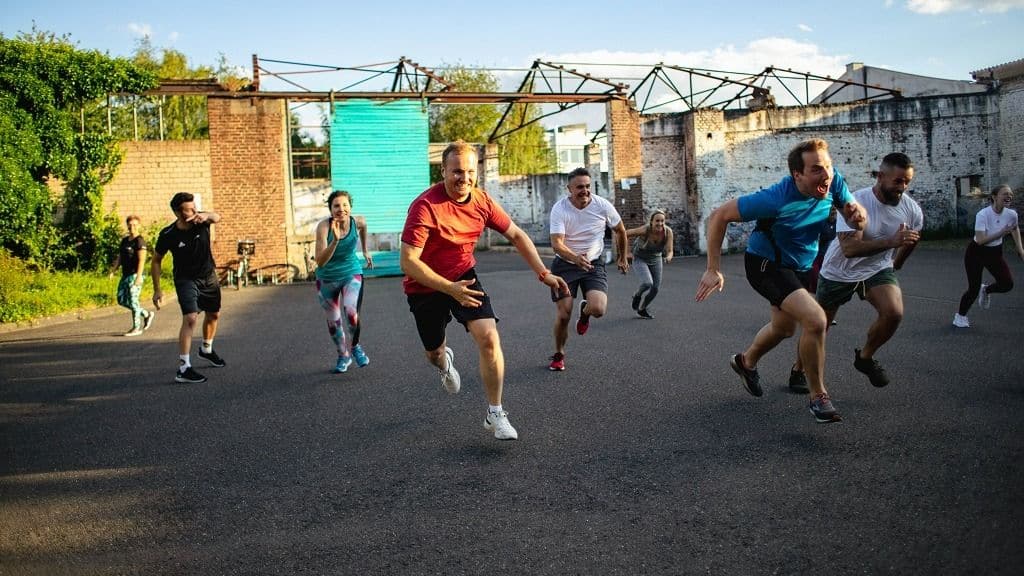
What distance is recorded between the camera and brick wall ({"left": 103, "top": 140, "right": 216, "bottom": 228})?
22.2 m

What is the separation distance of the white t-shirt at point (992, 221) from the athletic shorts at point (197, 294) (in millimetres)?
9047

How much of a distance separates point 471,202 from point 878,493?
3.17 meters

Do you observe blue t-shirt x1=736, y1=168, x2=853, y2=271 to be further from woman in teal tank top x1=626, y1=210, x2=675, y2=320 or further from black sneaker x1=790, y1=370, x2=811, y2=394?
woman in teal tank top x1=626, y1=210, x2=675, y2=320

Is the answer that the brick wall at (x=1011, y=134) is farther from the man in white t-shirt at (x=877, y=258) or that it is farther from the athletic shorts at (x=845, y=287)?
the athletic shorts at (x=845, y=287)

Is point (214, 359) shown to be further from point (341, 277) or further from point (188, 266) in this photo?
point (341, 277)

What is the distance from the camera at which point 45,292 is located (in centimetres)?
1645

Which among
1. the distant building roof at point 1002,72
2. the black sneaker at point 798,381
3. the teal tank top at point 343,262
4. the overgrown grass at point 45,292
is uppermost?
the distant building roof at point 1002,72

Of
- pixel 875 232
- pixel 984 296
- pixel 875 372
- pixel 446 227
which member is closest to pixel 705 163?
pixel 984 296

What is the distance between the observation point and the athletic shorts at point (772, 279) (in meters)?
5.99

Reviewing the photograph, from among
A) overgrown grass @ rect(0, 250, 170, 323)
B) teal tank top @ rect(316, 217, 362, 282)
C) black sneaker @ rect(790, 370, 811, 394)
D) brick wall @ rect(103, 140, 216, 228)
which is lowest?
black sneaker @ rect(790, 370, 811, 394)

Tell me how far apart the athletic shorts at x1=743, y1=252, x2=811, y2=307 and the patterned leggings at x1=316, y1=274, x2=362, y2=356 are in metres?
4.34

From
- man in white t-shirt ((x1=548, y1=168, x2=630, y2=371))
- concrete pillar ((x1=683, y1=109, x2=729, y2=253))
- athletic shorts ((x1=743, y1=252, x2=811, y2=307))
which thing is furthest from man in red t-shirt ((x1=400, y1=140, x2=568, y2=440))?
concrete pillar ((x1=683, y1=109, x2=729, y2=253))

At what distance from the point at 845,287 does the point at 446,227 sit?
3.24m

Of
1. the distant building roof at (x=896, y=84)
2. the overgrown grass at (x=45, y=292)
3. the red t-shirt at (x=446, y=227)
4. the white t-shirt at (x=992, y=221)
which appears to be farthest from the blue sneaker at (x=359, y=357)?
the distant building roof at (x=896, y=84)
